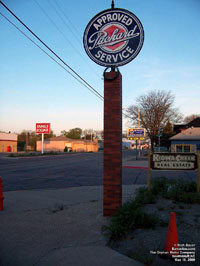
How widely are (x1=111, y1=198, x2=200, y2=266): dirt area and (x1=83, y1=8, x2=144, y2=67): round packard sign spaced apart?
3.62m

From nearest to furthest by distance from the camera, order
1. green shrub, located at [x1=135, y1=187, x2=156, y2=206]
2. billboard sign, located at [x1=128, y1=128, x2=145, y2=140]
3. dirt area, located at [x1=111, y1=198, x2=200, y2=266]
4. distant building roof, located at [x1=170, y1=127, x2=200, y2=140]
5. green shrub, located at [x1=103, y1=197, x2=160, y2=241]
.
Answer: dirt area, located at [x1=111, y1=198, x2=200, y2=266] → green shrub, located at [x1=103, y1=197, x2=160, y2=241] → green shrub, located at [x1=135, y1=187, x2=156, y2=206] → billboard sign, located at [x1=128, y1=128, x2=145, y2=140] → distant building roof, located at [x1=170, y1=127, x2=200, y2=140]

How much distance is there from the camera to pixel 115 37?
6.20 meters

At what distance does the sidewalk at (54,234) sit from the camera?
3.75 meters

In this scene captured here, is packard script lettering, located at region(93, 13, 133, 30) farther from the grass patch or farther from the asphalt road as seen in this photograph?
the asphalt road

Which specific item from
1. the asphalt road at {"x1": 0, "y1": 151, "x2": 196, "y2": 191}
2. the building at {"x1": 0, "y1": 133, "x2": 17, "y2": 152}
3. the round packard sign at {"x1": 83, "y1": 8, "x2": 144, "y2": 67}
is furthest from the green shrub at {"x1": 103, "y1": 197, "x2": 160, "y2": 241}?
the building at {"x1": 0, "y1": 133, "x2": 17, "y2": 152}

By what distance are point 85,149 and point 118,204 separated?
86027mm

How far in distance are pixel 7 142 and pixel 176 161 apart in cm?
6840

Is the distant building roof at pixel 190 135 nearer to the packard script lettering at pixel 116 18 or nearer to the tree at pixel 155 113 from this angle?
the tree at pixel 155 113

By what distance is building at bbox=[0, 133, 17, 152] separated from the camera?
67312 millimetres

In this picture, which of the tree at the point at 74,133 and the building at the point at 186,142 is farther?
the tree at the point at 74,133

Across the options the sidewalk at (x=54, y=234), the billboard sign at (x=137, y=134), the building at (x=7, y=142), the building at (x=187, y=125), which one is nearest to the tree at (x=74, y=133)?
the building at (x=7, y=142)

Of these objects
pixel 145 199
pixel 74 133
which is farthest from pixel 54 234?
pixel 74 133

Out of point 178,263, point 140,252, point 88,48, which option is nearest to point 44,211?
point 140,252

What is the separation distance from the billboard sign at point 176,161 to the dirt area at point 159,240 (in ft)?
4.63
